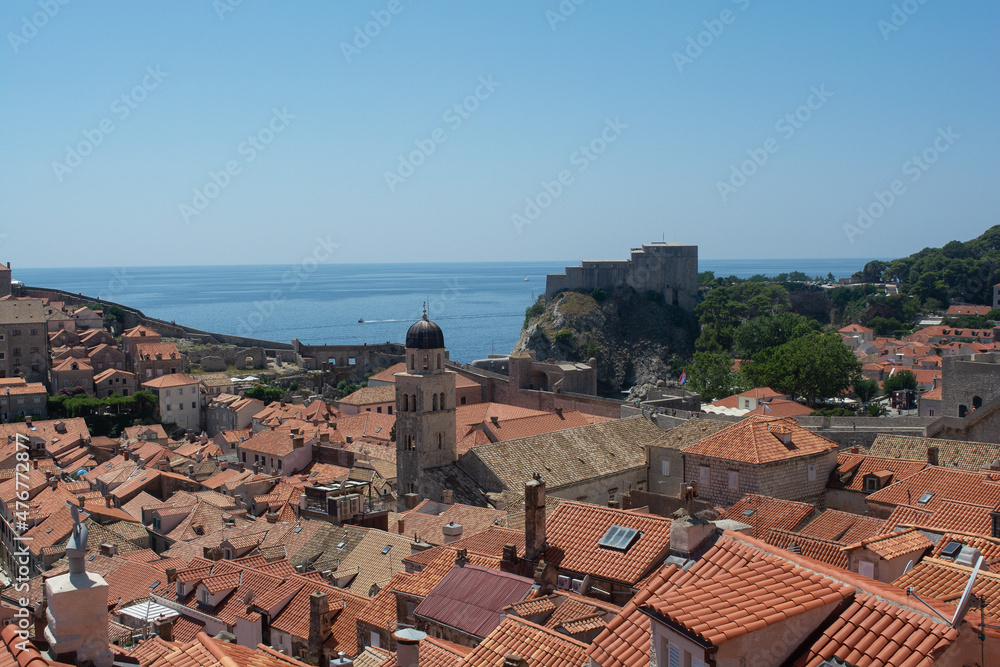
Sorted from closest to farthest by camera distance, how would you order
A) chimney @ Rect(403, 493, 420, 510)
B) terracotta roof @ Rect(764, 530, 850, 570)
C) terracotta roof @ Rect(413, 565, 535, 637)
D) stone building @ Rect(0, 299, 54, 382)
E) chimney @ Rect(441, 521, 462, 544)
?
terracotta roof @ Rect(413, 565, 535, 637), terracotta roof @ Rect(764, 530, 850, 570), chimney @ Rect(441, 521, 462, 544), chimney @ Rect(403, 493, 420, 510), stone building @ Rect(0, 299, 54, 382)

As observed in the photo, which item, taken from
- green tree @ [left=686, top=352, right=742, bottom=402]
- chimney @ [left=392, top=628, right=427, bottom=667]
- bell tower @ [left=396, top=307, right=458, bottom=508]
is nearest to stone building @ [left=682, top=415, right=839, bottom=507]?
bell tower @ [left=396, top=307, right=458, bottom=508]

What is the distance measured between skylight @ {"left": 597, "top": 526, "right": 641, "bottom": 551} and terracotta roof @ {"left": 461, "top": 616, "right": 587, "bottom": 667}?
114 inches

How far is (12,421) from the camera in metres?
50.4

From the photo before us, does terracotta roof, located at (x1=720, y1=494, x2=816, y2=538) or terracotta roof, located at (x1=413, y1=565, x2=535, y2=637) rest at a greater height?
terracotta roof, located at (x1=413, y1=565, x2=535, y2=637)

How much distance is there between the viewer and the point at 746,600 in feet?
19.1

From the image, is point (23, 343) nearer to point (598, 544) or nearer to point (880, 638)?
point (598, 544)

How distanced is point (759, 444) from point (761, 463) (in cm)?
85

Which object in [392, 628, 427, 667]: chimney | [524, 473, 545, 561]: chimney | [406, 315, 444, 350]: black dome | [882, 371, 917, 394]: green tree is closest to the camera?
[392, 628, 427, 667]: chimney

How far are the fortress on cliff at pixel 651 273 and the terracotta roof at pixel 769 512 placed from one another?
210 feet

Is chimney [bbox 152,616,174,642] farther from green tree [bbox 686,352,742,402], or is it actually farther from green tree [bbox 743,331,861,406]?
green tree [bbox 686,352,742,402]

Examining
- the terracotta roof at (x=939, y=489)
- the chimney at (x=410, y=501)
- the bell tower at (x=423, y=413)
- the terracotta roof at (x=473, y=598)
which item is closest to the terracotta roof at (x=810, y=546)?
the terracotta roof at (x=939, y=489)

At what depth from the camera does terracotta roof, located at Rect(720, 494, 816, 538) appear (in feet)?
57.7

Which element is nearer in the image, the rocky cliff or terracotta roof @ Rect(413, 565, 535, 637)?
terracotta roof @ Rect(413, 565, 535, 637)

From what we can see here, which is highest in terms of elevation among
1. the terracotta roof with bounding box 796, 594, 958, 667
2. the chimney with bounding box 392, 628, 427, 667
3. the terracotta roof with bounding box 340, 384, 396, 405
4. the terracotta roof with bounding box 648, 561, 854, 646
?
the terracotta roof with bounding box 648, 561, 854, 646
